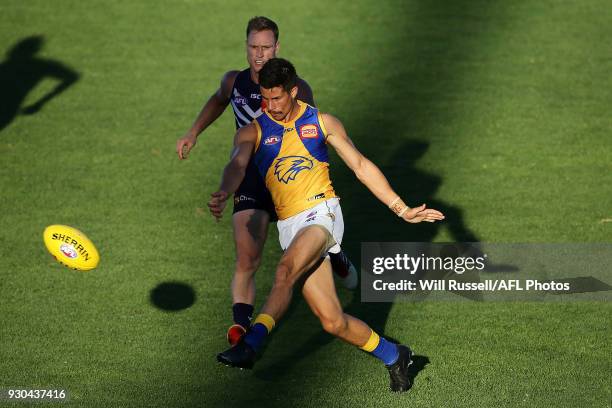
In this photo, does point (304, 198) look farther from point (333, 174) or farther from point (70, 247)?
point (333, 174)

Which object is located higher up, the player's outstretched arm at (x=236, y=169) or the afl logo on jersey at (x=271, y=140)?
the afl logo on jersey at (x=271, y=140)

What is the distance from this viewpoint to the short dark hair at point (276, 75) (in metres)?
8.26

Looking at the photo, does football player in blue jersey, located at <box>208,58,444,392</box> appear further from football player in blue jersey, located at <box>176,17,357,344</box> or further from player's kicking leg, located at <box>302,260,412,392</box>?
football player in blue jersey, located at <box>176,17,357,344</box>

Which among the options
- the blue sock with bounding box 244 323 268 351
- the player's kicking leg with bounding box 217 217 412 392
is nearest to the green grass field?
the player's kicking leg with bounding box 217 217 412 392

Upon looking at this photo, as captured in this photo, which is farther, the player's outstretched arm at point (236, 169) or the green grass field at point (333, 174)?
the green grass field at point (333, 174)

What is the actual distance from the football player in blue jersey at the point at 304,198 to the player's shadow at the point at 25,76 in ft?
24.4

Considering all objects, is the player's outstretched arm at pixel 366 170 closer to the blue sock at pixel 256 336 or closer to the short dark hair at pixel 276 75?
the short dark hair at pixel 276 75

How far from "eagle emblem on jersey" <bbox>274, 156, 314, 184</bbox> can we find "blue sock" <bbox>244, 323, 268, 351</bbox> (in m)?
1.22

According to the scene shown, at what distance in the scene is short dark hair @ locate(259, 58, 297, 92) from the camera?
8.26 m

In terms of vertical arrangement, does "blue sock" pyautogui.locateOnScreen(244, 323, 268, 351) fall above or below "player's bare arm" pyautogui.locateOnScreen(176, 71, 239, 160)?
below

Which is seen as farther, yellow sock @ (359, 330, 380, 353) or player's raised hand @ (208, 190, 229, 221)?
yellow sock @ (359, 330, 380, 353)

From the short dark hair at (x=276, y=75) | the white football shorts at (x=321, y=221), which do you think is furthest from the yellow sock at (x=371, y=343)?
the short dark hair at (x=276, y=75)

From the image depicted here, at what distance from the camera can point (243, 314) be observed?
9.31 meters

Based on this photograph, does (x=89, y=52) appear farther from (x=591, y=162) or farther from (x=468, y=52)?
(x=591, y=162)
